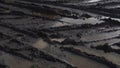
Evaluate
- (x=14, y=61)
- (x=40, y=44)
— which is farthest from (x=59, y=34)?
(x=14, y=61)

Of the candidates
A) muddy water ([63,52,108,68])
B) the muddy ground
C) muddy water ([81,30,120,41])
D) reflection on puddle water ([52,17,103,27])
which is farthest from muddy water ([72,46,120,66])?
reflection on puddle water ([52,17,103,27])

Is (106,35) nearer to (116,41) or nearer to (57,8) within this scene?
(116,41)

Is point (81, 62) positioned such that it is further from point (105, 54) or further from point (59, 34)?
point (59, 34)

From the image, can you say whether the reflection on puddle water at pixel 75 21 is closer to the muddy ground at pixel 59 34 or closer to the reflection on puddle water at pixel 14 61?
the muddy ground at pixel 59 34

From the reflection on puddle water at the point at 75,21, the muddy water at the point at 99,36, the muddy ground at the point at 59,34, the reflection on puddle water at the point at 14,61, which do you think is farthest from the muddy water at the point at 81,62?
the reflection on puddle water at the point at 75,21

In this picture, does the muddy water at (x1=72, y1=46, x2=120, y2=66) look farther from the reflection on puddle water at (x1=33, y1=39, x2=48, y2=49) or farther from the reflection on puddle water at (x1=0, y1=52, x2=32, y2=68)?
the reflection on puddle water at (x1=0, y1=52, x2=32, y2=68)

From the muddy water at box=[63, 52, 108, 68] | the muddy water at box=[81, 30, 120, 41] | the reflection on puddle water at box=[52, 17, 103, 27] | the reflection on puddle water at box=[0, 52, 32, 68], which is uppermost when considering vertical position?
the reflection on puddle water at box=[0, 52, 32, 68]

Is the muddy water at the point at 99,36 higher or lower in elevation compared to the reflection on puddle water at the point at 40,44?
lower

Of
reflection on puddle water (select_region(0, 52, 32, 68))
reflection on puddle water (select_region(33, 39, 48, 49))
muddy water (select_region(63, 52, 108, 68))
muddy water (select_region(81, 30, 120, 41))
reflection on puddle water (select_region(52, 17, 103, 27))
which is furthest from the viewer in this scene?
reflection on puddle water (select_region(52, 17, 103, 27))
